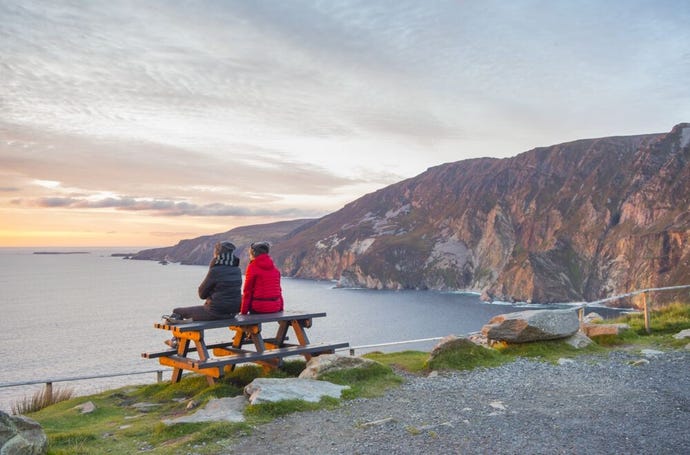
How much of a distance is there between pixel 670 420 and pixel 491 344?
6791mm

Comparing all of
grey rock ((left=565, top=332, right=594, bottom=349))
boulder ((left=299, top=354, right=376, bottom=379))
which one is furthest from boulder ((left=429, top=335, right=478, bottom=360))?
grey rock ((left=565, top=332, right=594, bottom=349))

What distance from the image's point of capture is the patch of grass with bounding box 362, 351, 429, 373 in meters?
12.4

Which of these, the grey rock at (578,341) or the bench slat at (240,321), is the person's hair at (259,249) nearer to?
the bench slat at (240,321)

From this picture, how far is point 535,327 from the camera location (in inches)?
537

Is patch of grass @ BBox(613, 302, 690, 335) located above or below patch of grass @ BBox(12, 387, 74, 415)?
above

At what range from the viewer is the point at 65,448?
7355mm

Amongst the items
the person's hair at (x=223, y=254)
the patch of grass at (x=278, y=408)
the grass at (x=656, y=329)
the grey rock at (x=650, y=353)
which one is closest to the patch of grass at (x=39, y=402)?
the person's hair at (x=223, y=254)

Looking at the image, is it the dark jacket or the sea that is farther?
the sea

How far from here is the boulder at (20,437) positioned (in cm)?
618

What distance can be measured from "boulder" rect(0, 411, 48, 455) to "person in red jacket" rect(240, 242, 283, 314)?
559cm

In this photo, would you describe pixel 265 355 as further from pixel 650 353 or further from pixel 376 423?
pixel 650 353

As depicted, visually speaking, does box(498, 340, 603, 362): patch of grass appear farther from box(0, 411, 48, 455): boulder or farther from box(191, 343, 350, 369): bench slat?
box(0, 411, 48, 455): boulder

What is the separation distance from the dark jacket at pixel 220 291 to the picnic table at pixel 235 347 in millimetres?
235

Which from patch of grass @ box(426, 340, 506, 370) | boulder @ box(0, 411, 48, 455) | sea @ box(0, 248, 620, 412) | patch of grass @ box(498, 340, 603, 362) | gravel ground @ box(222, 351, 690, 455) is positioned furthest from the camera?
sea @ box(0, 248, 620, 412)
